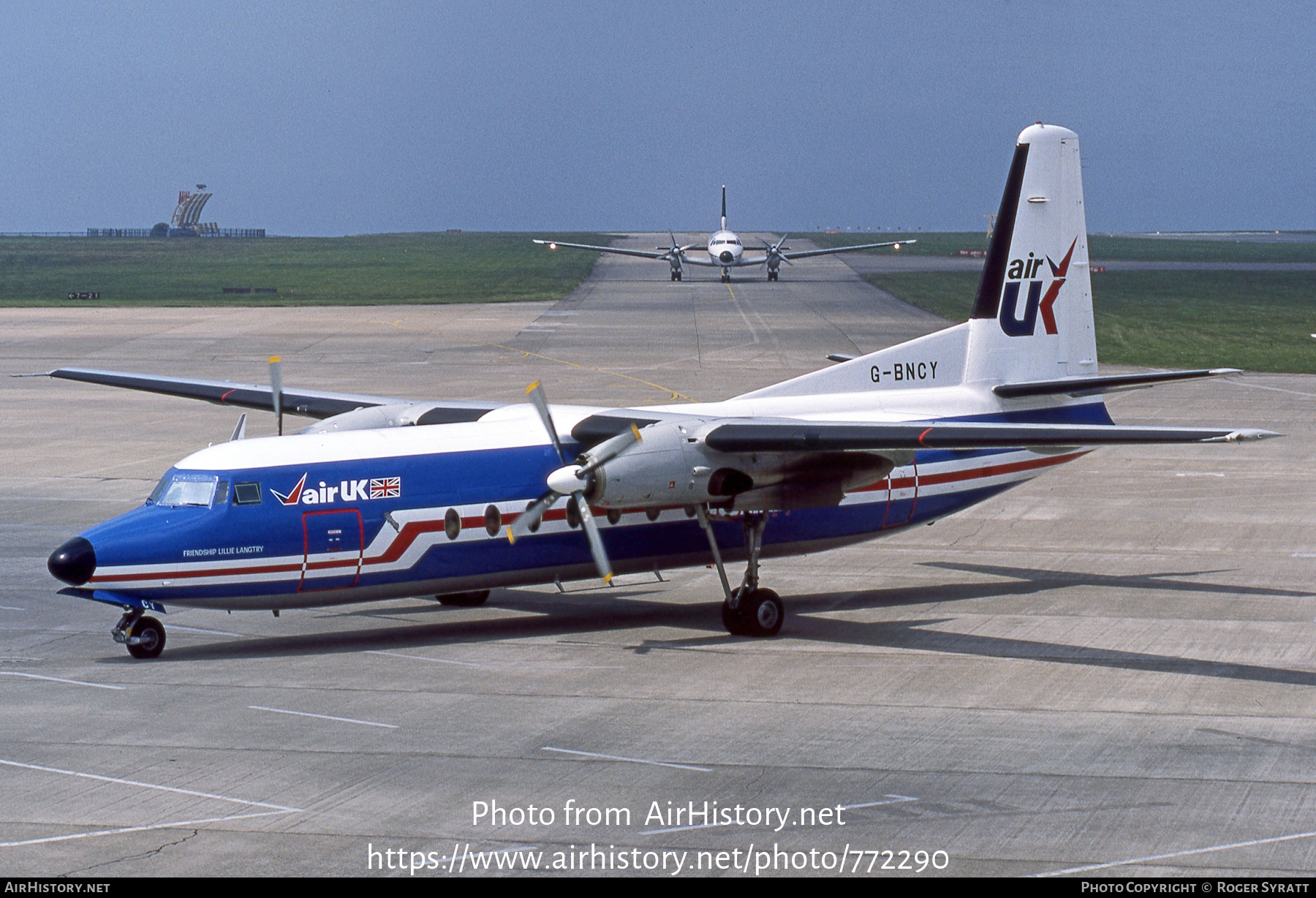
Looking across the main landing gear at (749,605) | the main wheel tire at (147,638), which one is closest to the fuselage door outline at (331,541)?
the main wheel tire at (147,638)

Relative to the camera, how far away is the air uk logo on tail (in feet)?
79.3

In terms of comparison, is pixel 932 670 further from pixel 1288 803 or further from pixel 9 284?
pixel 9 284

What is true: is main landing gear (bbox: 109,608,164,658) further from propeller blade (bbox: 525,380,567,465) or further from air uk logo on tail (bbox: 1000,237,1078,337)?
air uk logo on tail (bbox: 1000,237,1078,337)

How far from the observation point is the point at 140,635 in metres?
18.8

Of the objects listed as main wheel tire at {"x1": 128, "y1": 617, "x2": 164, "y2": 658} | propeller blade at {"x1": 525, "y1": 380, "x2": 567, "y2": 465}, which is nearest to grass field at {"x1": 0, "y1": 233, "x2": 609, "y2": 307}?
main wheel tire at {"x1": 128, "y1": 617, "x2": 164, "y2": 658}

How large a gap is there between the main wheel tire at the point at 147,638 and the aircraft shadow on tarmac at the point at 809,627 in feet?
0.83

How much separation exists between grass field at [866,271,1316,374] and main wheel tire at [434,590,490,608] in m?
38.2

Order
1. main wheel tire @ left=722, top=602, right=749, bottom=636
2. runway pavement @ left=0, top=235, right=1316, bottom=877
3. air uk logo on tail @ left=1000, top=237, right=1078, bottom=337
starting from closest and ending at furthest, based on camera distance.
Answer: runway pavement @ left=0, top=235, right=1316, bottom=877, main wheel tire @ left=722, top=602, right=749, bottom=636, air uk logo on tail @ left=1000, top=237, right=1078, bottom=337

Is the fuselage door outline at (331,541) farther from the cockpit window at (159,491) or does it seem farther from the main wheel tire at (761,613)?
the main wheel tire at (761,613)

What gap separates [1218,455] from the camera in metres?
36.6

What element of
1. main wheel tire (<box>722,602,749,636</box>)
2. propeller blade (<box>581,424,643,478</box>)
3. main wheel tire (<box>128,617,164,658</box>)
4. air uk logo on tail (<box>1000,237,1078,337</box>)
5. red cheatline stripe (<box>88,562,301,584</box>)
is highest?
air uk logo on tail (<box>1000,237,1078,337</box>)

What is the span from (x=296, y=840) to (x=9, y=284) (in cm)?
11159

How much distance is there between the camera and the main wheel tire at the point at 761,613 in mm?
20156

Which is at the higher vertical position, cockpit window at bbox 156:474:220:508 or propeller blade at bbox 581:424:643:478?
propeller blade at bbox 581:424:643:478
